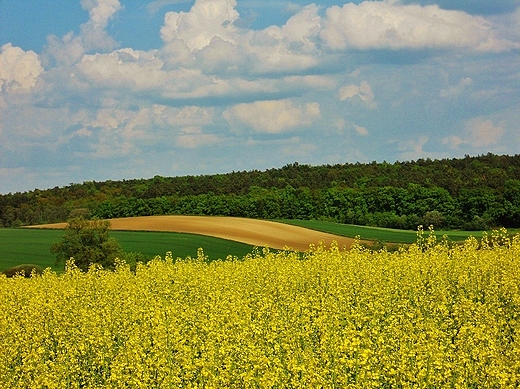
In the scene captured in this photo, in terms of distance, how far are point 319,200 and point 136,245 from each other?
46034 mm

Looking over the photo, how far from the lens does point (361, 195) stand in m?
111

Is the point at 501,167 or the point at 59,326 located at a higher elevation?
the point at 501,167

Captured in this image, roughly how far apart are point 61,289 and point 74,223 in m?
23.2

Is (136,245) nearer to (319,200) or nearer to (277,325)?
(319,200)

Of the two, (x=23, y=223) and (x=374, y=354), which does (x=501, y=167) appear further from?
(x=374, y=354)

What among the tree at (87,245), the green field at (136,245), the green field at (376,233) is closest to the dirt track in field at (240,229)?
the green field at (136,245)

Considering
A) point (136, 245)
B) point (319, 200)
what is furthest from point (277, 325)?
point (319, 200)

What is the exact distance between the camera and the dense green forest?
318 ft

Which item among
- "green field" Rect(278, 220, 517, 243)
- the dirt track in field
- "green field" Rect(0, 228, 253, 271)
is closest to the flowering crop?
"green field" Rect(0, 228, 253, 271)

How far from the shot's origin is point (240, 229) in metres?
80.8

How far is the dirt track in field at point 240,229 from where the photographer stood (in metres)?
74.2

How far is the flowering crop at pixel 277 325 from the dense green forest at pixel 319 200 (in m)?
68.6

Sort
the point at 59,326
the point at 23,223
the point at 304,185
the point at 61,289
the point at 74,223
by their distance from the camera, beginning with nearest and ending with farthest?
the point at 59,326 < the point at 61,289 < the point at 74,223 < the point at 23,223 < the point at 304,185

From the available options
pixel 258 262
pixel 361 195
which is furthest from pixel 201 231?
pixel 258 262
